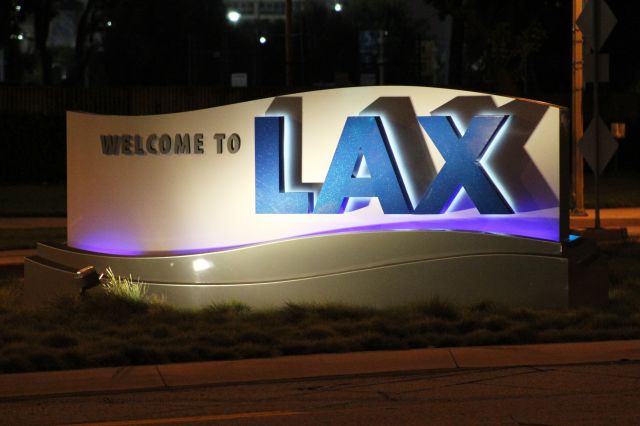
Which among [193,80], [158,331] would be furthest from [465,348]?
[193,80]

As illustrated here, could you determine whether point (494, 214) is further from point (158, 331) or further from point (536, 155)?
point (158, 331)

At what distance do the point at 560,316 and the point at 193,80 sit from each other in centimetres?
4223

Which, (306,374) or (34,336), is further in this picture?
(34,336)

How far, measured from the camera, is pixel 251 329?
10969 millimetres

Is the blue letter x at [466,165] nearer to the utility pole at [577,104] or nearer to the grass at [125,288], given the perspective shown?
the grass at [125,288]

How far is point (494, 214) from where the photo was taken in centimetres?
1226

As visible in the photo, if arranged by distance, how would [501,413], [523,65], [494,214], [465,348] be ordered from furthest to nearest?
[523,65], [494,214], [465,348], [501,413]

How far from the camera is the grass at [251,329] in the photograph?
402 inches

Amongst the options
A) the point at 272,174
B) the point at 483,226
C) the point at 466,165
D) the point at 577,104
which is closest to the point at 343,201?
the point at 272,174

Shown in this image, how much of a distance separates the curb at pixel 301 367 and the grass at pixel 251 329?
232 mm

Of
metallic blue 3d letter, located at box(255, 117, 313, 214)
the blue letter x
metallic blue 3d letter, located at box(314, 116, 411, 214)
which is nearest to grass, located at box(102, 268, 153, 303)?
metallic blue 3d letter, located at box(255, 117, 313, 214)

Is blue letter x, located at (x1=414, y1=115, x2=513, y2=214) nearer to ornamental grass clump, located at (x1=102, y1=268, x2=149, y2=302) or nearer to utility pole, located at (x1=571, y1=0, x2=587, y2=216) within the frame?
ornamental grass clump, located at (x1=102, y1=268, x2=149, y2=302)

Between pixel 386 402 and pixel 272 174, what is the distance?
4446mm

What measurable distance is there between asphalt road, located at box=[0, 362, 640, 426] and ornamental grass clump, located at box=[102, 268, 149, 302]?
3.15 m
